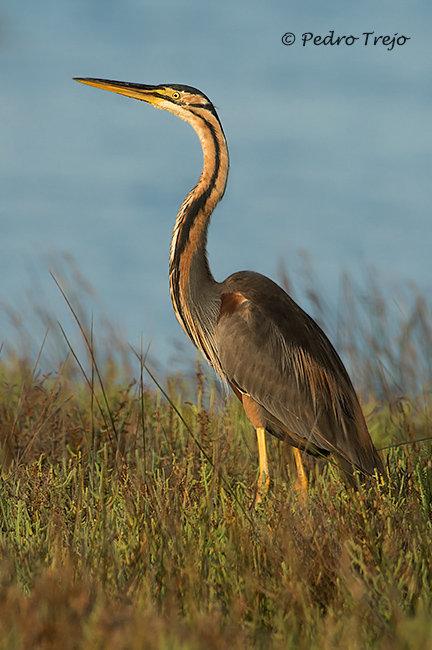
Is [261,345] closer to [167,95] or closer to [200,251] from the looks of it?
[200,251]

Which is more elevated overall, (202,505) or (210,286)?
(210,286)

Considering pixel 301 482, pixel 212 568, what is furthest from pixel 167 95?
pixel 212 568

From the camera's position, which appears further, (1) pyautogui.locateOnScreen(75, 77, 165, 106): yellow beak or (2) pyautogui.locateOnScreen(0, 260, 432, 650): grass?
(1) pyautogui.locateOnScreen(75, 77, 165, 106): yellow beak

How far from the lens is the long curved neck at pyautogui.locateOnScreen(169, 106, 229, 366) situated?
A: 528 cm

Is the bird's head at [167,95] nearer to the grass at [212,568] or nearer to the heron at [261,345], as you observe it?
the heron at [261,345]

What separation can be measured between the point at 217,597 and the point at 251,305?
2532 mm

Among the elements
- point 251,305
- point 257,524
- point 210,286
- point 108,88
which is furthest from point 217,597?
point 108,88

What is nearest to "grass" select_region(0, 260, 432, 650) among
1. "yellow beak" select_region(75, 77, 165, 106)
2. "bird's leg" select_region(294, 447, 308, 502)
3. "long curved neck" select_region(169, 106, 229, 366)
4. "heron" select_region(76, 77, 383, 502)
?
"bird's leg" select_region(294, 447, 308, 502)

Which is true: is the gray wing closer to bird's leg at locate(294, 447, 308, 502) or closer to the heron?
the heron

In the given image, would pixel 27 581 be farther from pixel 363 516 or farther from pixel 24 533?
pixel 363 516

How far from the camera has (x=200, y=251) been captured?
5.33m

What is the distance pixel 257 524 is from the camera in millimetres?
3406

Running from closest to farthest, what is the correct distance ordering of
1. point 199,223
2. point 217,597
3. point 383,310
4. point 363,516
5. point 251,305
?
point 217,597, point 363,516, point 251,305, point 199,223, point 383,310

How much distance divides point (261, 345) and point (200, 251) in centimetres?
87
